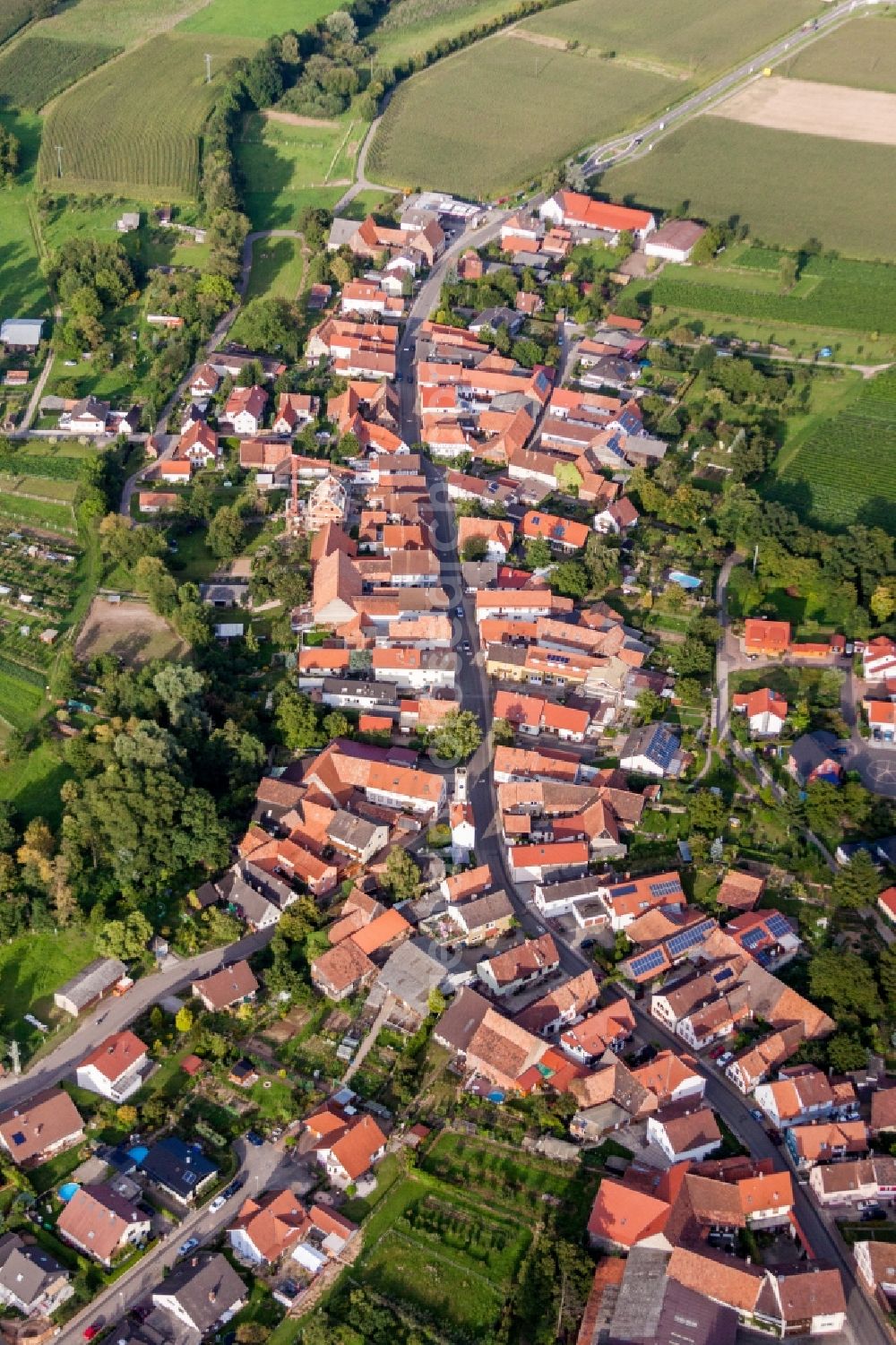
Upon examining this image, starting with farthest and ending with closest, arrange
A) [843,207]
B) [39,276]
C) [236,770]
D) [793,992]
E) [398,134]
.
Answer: [398,134] → [843,207] → [39,276] → [236,770] → [793,992]

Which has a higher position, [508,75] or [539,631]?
[508,75]

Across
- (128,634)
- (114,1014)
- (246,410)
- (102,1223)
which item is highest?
(246,410)

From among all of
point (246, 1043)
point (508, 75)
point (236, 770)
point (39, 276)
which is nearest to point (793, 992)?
point (246, 1043)

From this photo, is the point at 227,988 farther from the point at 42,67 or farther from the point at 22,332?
the point at 42,67

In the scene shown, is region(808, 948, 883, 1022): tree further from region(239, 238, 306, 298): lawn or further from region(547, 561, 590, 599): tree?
region(239, 238, 306, 298): lawn

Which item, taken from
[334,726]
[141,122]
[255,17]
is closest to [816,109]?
[255,17]

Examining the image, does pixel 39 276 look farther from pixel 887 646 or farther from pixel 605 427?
pixel 887 646

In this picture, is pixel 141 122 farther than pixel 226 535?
Yes
